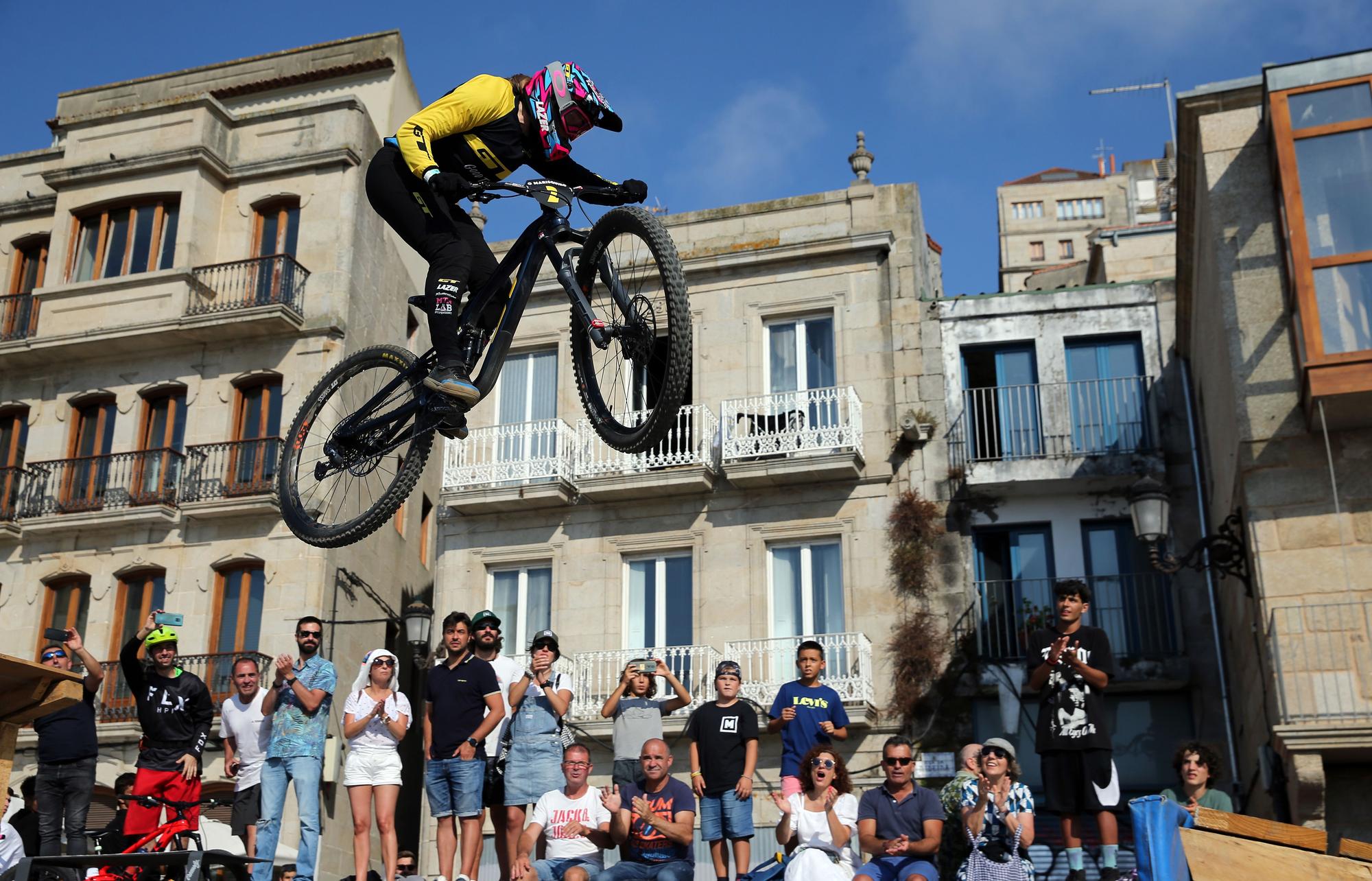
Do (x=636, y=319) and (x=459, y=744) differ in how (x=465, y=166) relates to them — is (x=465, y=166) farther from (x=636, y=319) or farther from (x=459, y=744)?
(x=459, y=744)

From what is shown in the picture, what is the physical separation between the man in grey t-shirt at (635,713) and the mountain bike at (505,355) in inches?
150

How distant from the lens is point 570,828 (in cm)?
1137

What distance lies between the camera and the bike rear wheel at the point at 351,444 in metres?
9.27

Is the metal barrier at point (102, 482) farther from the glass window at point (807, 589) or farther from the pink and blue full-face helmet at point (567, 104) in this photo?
the pink and blue full-face helmet at point (567, 104)

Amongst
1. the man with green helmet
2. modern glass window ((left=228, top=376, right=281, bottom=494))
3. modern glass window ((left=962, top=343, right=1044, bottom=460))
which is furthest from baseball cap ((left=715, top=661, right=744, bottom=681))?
modern glass window ((left=228, top=376, right=281, bottom=494))

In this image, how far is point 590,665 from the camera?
24.0m

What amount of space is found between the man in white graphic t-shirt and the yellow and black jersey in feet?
15.8

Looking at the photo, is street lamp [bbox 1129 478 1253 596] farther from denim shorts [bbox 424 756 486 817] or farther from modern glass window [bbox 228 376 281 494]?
modern glass window [bbox 228 376 281 494]

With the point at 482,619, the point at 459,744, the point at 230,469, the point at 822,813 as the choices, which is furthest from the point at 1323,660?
the point at 230,469

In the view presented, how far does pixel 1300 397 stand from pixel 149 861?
1437cm

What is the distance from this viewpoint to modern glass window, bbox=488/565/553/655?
25.2 metres

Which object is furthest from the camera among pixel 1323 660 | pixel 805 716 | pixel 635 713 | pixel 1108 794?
pixel 1323 660

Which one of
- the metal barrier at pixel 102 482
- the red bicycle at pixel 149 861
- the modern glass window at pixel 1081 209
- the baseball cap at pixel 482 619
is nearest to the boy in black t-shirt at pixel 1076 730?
the baseball cap at pixel 482 619

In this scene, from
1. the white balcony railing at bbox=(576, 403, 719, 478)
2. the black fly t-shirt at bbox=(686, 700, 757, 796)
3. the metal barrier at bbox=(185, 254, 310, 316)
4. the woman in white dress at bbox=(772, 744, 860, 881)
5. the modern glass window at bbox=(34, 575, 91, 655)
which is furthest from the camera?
the metal barrier at bbox=(185, 254, 310, 316)
